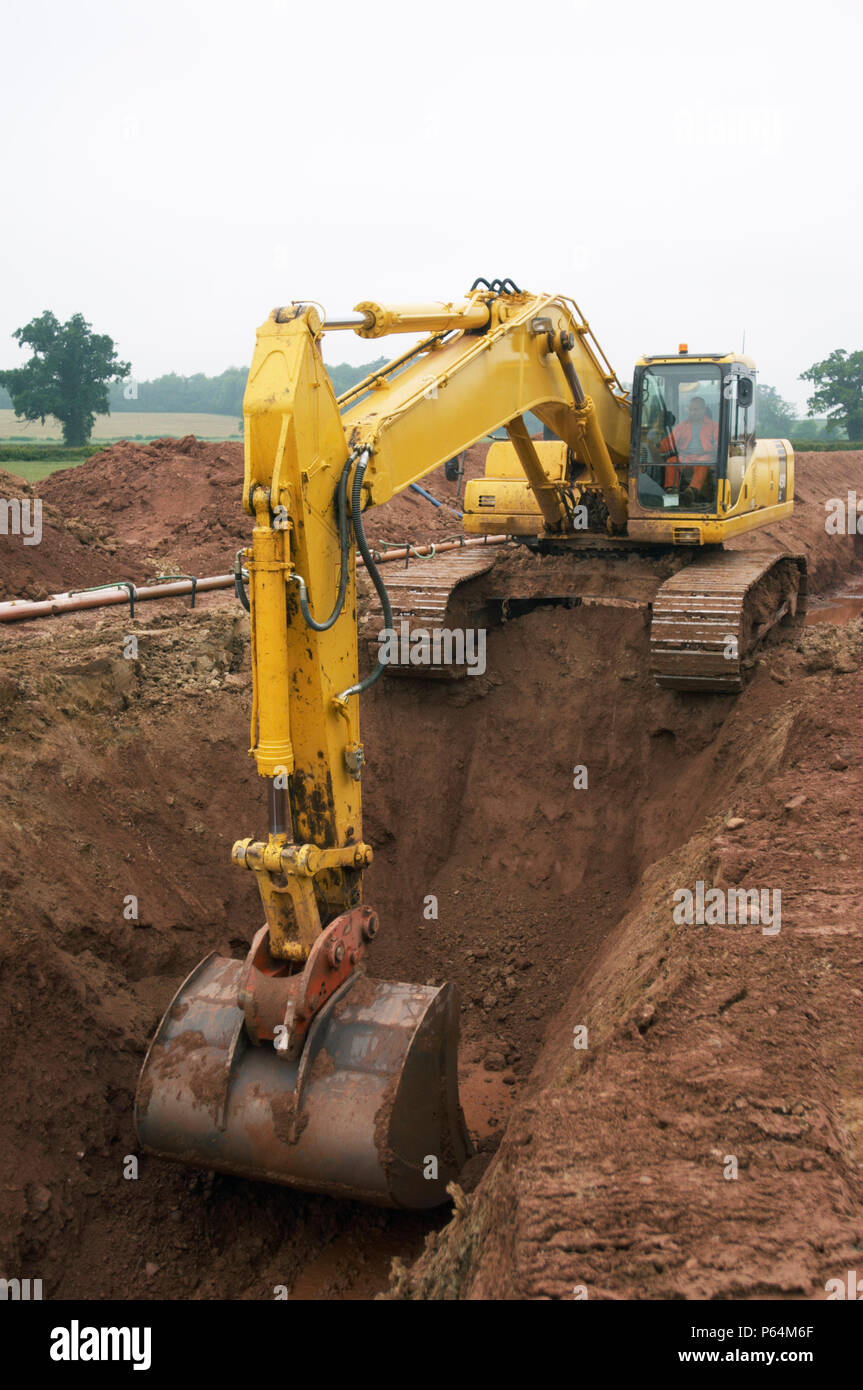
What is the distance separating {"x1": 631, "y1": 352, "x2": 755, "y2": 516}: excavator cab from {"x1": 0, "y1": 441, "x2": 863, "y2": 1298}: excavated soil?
0.88m

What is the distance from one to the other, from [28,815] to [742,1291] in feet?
15.6

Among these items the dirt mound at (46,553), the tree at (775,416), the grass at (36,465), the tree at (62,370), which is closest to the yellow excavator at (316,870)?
the dirt mound at (46,553)

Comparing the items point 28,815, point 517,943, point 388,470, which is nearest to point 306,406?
point 388,470

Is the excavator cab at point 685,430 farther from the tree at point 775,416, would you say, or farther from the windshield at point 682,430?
the tree at point 775,416

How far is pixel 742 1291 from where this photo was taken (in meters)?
2.75

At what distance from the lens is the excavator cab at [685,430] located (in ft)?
29.7

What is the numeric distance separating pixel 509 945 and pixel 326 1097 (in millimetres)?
3336

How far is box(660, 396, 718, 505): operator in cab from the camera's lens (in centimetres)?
911

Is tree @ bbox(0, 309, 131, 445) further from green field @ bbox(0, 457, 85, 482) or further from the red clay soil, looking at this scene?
the red clay soil

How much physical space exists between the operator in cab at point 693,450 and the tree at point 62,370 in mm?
27914

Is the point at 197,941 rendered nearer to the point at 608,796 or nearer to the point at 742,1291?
the point at 608,796

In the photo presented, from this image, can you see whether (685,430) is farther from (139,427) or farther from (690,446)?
(139,427)

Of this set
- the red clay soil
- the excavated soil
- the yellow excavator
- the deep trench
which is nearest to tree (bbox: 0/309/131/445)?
the red clay soil

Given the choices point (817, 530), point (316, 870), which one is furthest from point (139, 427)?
point (316, 870)
